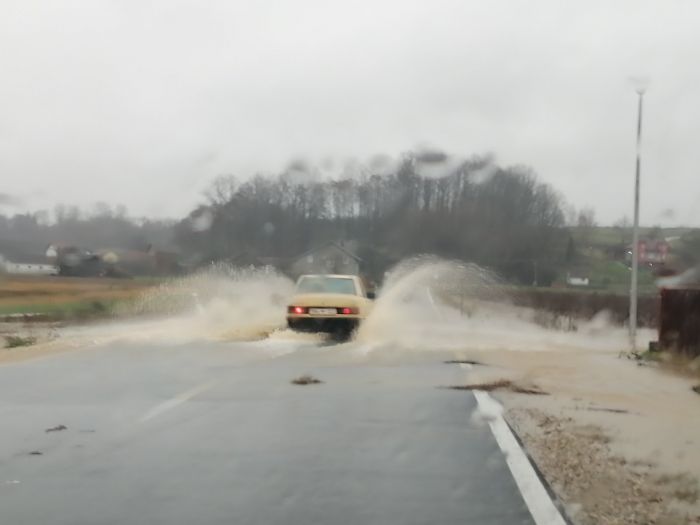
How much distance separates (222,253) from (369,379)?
20.4 metres

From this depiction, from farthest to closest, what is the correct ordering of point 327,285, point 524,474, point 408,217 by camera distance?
1. point 408,217
2. point 327,285
3. point 524,474

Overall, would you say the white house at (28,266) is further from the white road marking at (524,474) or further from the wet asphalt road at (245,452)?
the white road marking at (524,474)

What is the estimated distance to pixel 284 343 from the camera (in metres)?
20.9

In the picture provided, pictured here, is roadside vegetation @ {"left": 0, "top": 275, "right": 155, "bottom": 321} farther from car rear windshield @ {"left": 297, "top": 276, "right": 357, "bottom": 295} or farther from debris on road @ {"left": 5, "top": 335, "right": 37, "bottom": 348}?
car rear windshield @ {"left": 297, "top": 276, "right": 357, "bottom": 295}

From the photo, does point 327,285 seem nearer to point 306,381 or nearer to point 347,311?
point 347,311

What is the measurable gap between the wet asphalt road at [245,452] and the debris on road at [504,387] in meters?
0.47

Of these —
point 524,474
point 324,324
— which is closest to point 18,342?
point 324,324

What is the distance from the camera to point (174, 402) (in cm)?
1062

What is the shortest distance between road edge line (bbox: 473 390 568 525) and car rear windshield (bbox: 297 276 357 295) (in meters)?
13.4

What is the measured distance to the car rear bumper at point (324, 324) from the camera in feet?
71.9

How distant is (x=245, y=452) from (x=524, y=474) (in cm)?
229

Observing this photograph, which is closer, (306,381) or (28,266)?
(306,381)

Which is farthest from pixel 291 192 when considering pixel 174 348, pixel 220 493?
pixel 220 493

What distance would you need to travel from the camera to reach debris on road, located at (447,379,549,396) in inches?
482
